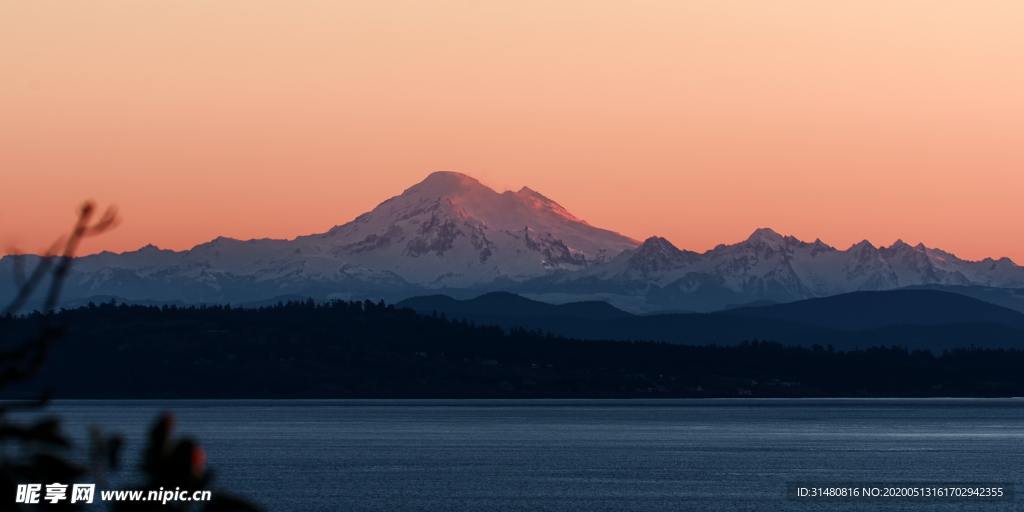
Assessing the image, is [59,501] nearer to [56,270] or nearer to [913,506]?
[56,270]

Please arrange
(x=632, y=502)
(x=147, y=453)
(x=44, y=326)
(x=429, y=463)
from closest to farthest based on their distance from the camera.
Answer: (x=147, y=453)
(x=44, y=326)
(x=632, y=502)
(x=429, y=463)

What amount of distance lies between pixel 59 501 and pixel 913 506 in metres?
120

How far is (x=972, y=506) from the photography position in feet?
419

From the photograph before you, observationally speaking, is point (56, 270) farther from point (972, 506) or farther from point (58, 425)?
point (972, 506)

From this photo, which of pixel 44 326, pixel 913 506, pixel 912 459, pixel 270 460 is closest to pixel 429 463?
pixel 270 460

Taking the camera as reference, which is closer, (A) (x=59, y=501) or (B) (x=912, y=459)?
(A) (x=59, y=501)

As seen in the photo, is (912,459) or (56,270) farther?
(912,459)

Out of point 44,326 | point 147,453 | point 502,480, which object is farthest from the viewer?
point 502,480

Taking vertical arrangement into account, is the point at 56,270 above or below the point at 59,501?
above

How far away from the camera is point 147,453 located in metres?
11.4

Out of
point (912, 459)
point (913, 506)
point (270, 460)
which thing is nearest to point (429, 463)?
point (270, 460)

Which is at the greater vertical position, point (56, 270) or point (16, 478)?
point (56, 270)

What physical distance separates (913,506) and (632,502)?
1931 centimetres

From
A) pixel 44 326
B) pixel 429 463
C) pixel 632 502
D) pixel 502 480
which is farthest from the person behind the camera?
pixel 429 463
